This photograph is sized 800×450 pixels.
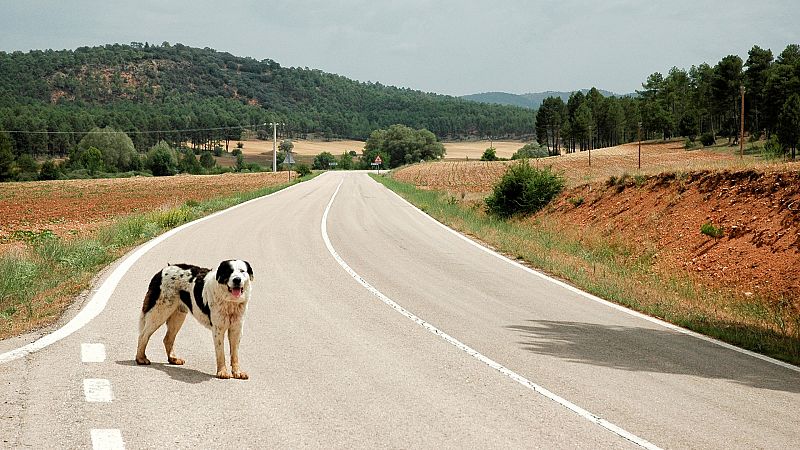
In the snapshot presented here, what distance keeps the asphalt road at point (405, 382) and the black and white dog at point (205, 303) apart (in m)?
0.28

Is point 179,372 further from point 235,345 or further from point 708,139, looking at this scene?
point 708,139

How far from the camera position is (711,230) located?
2014 cm

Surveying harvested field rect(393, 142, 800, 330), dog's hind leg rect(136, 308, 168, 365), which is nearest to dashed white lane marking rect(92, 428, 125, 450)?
dog's hind leg rect(136, 308, 168, 365)

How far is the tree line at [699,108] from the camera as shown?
76.3m

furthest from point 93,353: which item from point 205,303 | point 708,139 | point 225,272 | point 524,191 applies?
point 708,139

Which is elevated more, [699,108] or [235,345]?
[699,108]

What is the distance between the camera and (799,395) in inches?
283

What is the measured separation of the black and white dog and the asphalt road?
0.93 feet

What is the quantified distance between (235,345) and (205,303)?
18.9 inches

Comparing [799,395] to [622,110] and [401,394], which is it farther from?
[622,110]

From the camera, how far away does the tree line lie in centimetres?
7631

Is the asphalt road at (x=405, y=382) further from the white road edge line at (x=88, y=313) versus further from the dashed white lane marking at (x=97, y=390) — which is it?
the white road edge line at (x=88, y=313)

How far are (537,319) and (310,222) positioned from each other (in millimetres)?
17911

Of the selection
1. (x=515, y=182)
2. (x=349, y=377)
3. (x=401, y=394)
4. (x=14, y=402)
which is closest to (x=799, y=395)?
(x=401, y=394)
